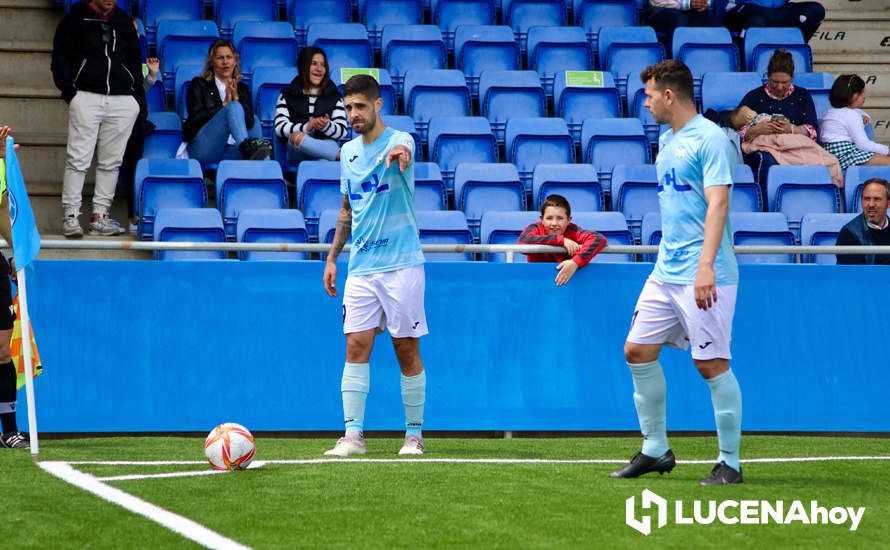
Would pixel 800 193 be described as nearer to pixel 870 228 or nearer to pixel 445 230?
pixel 870 228

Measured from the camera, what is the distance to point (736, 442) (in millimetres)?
6367

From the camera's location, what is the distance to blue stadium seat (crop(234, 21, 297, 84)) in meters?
13.5

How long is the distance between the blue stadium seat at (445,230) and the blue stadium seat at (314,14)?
401cm

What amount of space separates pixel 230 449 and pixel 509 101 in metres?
7.03

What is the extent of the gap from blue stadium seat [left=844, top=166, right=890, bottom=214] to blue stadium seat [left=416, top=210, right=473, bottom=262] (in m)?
3.78

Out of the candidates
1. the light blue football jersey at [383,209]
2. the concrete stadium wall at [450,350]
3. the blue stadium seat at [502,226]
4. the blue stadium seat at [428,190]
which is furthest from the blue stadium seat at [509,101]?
the light blue football jersey at [383,209]

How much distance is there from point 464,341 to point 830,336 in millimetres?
2714

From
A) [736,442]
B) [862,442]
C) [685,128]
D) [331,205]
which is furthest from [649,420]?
[331,205]

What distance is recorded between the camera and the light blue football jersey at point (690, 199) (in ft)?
20.8

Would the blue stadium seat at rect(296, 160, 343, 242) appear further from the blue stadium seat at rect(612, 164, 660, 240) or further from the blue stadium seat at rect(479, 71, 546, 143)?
the blue stadium seat at rect(612, 164, 660, 240)

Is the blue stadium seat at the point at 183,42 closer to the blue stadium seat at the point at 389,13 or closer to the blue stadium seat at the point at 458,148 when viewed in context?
the blue stadium seat at the point at 389,13

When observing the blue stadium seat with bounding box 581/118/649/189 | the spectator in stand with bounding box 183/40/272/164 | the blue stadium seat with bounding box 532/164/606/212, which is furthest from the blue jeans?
the blue stadium seat with bounding box 581/118/649/189

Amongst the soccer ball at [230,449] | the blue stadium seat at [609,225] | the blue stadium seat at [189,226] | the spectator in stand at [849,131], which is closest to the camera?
the soccer ball at [230,449]

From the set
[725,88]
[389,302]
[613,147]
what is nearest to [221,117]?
[613,147]
